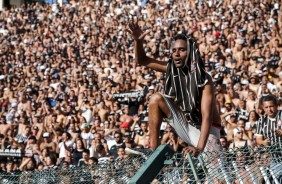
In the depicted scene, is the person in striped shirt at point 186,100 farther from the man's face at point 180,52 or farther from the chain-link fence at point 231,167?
the chain-link fence at point 231,167

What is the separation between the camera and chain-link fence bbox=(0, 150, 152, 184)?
443 centimetres

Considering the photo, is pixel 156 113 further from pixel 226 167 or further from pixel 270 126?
pixel 270 126

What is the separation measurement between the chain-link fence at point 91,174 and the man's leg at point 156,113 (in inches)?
19.8

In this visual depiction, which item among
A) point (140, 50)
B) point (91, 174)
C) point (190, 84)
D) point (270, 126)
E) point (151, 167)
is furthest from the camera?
point (270, 126)

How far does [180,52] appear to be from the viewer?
17.3ft

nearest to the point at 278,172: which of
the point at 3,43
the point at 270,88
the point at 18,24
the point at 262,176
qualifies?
the point at 262,176

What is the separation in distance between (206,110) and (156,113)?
1.31 ft

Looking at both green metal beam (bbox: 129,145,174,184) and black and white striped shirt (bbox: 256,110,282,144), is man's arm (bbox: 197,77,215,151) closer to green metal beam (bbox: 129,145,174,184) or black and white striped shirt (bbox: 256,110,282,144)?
green metal beam (bbox: 129,145,174,184)

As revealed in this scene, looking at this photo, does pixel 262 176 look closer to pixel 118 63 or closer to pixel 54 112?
pixel 54 112

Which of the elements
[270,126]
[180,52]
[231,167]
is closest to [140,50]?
[180,52]

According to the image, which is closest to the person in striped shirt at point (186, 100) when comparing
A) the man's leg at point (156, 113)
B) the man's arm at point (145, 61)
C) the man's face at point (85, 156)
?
the man's leg at point (156, 113)

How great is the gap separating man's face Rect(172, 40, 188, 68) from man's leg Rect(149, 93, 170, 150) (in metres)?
0.37

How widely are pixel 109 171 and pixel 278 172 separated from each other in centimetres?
123

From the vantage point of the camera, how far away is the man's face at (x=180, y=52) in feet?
17.3
